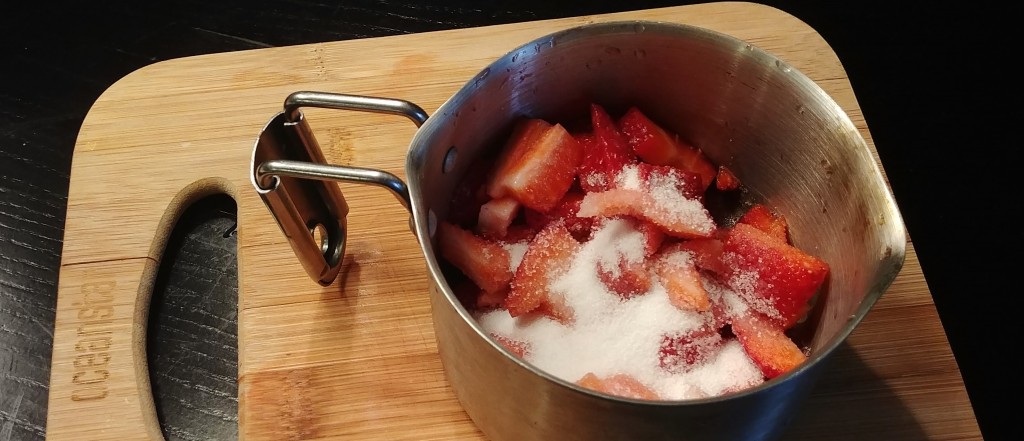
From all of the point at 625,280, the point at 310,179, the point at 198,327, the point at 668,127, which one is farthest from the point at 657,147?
the point at 198,327

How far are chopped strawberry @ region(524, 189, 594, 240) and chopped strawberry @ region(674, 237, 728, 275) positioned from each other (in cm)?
11

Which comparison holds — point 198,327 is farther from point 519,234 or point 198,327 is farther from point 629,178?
point 629,178

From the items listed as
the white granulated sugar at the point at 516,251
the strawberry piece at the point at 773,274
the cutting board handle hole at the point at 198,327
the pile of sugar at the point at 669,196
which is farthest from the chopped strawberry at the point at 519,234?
the cutting board handle hole at the point at 198,327

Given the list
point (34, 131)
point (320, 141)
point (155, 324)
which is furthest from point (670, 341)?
point (34, 131)

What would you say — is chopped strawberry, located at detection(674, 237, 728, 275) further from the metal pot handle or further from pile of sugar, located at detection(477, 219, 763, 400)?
the metal pot handle

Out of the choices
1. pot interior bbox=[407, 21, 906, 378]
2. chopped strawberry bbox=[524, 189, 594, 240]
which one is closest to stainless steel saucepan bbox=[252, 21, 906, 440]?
pot interior bbox=[407, 21, 906, 378]

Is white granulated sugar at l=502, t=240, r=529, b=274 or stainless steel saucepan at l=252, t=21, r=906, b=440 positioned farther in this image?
white granulated sugar at l=502, t=240, r=529, b=274

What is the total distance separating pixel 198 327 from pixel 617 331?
59 cm

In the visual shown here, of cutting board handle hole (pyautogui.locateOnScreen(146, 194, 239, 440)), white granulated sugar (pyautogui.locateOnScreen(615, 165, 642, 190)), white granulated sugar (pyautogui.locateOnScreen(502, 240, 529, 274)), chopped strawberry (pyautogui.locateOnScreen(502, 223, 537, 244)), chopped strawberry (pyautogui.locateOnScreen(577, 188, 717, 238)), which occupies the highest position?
white granulated sugar (pyautogui.locateOnScreen(615, 165, 642, 190))

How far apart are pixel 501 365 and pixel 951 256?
878 mm

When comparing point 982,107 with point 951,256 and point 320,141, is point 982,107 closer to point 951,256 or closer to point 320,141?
point 951,256

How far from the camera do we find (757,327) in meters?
0.84

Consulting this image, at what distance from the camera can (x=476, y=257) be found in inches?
34.4

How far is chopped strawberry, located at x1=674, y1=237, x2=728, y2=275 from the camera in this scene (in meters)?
0.89
